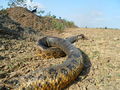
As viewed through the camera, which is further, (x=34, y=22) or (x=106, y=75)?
(x=34, y=22)

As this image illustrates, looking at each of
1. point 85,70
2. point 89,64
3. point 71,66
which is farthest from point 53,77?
point 89,64

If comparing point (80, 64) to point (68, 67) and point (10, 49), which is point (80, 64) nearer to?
point (68, 67)

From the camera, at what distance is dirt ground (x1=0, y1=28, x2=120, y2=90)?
4.58 metres

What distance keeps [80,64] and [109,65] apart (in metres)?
0.71

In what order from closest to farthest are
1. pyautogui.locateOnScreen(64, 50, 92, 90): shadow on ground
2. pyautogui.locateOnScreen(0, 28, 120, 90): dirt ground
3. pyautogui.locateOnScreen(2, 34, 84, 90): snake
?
pyautogui.locateOnScreen(2, 34, 84, 90): snake
pyautogui.locateOnScreen(0, 28, 120, 90): dirt ground
pyautogui.locateOnScreen(64, 50, 92, 90): shadow on ground

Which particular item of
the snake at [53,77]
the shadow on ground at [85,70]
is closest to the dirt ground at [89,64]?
the shadow on ground at [85,70]

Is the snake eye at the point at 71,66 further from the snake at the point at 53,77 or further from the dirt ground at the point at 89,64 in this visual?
the dirt ground at the point at 89,64

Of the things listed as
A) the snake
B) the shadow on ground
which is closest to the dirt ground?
the shadow on ground

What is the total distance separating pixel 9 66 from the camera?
17.5ft

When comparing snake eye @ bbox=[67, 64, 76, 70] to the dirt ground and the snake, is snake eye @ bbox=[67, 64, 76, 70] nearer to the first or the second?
the snake

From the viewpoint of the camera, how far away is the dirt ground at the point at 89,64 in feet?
15.0

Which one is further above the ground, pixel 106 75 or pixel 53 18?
pixel 53 18

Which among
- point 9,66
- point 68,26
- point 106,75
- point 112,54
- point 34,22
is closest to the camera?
point 106,75

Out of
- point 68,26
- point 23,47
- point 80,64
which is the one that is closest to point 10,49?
point 23,47
